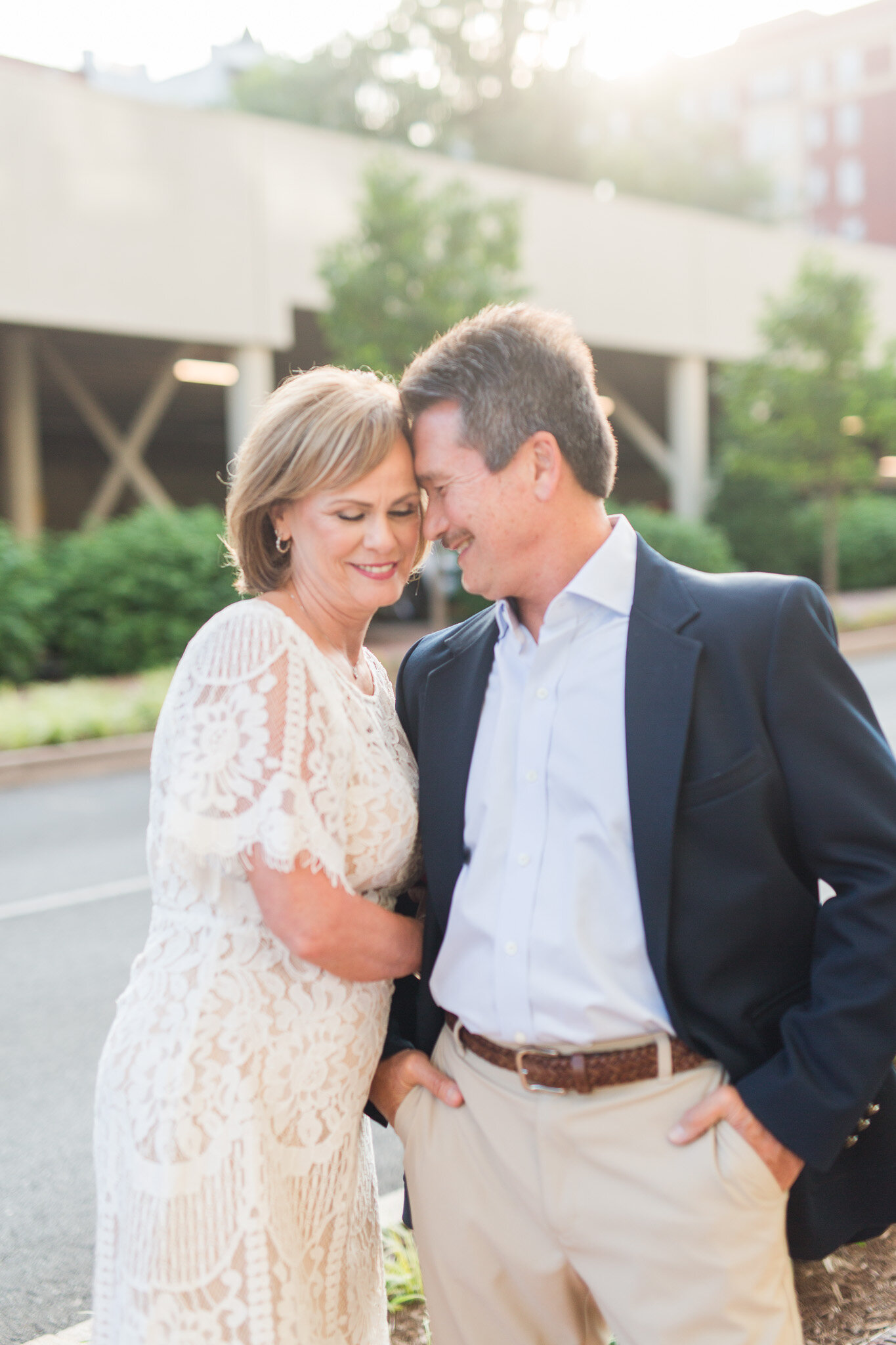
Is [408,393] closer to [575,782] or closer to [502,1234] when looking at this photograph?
[575,782]

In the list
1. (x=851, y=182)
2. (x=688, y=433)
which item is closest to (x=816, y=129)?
(x=851, y=182)

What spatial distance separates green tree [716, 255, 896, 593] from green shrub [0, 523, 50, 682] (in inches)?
525

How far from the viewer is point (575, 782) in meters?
2.00

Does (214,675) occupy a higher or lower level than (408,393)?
lower

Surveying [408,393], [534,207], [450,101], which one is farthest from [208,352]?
[450,101]

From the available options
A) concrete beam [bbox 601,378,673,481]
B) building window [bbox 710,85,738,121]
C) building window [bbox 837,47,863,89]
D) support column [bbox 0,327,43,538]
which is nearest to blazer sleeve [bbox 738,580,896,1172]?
support column [bbox 0,327,43,538]

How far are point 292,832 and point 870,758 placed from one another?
0.90 meters

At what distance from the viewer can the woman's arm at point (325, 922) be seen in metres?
2.00

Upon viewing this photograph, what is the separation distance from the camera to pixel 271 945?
82.7 inches

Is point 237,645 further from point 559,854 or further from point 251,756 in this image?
point 559,854

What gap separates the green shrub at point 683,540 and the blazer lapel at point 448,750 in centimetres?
1835

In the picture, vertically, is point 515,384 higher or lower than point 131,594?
higher

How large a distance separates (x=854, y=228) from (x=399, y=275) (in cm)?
6829

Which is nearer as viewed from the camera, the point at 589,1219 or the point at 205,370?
the point at 589,1219
